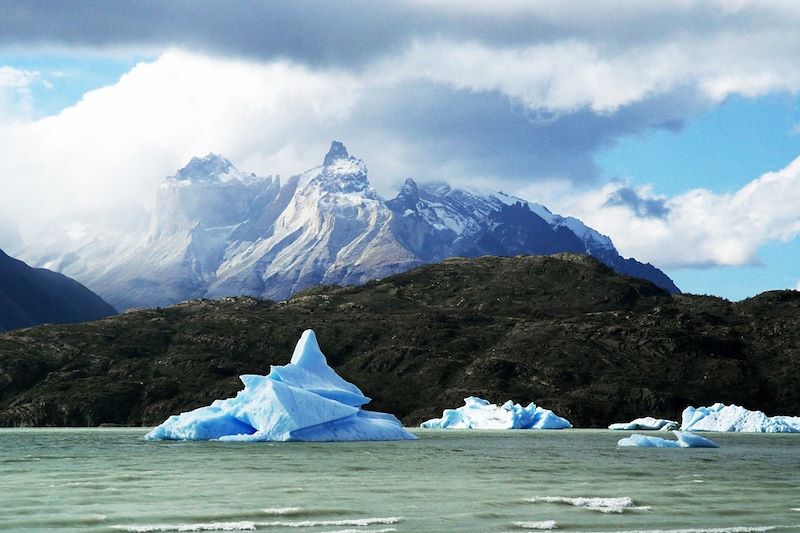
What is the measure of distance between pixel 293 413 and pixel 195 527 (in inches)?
2090

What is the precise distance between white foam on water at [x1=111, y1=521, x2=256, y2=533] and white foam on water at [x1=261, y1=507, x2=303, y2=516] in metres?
2.67

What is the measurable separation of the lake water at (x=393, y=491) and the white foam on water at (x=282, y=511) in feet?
0.44

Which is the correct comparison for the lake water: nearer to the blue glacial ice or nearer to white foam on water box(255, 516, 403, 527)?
white foam on water box(255, 516, 403, 527)

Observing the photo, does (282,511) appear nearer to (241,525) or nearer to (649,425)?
(241,525)

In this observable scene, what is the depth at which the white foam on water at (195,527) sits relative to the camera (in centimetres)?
3050

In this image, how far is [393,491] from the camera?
42.9m

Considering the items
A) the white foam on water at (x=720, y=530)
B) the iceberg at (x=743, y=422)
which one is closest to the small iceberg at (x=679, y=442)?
the iceberg at (x=743, y=422)

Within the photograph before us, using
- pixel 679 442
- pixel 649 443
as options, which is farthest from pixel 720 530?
pixel 679 442

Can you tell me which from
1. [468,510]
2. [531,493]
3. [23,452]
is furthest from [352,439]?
[468,510]

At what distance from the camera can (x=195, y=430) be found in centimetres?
9600

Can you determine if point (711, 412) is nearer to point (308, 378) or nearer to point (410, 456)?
point (308, 378)

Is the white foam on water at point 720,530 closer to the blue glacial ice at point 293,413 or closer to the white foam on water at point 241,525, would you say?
the white foam on water at point 241,525

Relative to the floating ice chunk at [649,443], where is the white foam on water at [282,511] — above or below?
above

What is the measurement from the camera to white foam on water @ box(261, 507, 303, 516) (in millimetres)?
34334
